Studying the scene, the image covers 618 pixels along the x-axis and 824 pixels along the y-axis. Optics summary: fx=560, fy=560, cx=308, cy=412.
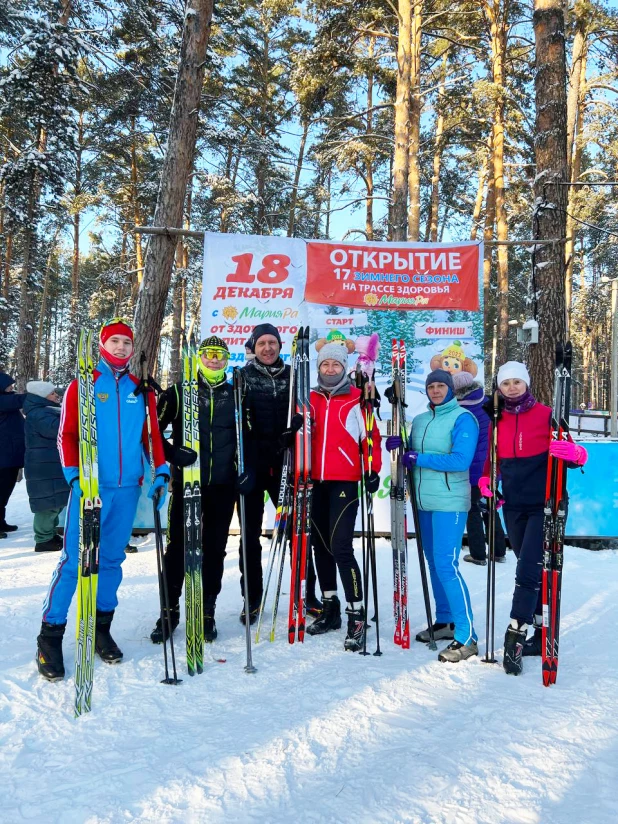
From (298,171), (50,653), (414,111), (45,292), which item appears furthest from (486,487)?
(45,292)

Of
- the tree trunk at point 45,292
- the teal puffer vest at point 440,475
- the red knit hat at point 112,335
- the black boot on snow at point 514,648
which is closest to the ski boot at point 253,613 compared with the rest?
the teal puffer vest at point 440,475

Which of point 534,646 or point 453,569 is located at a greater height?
point 453,569

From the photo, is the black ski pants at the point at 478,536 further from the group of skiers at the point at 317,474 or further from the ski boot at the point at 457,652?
the ski boot at the point at 457,652

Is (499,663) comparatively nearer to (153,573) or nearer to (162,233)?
(153,573)

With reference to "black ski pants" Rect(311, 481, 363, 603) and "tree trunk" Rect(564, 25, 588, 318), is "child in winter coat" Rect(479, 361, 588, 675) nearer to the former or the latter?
"black ski pants" Rect(311, 481, 363, 603)

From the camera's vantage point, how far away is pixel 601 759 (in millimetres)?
2373

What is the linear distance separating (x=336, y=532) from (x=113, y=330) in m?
1.87

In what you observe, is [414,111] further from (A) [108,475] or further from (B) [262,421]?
(A) [108,475]

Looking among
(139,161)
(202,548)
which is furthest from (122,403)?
(139,161)

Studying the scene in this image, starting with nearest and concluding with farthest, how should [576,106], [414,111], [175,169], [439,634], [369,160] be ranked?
[439,634]
[175,169]
[414,111]
[576,106]
[369,160]

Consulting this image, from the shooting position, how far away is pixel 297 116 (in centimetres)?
1619

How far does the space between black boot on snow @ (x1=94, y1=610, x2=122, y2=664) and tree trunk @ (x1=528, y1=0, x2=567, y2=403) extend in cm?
557

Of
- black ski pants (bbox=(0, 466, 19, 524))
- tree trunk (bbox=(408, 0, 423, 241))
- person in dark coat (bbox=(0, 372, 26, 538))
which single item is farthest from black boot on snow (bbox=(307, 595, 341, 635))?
tree trunk (bbox=(408, 0, 423, 241))

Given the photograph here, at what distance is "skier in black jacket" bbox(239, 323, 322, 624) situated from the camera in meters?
3.99
